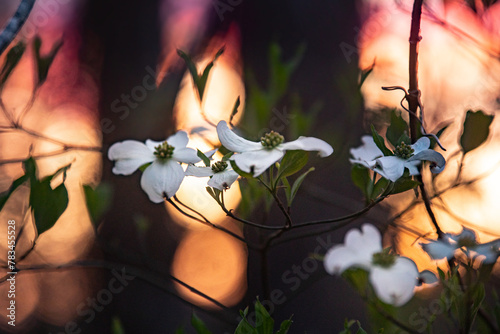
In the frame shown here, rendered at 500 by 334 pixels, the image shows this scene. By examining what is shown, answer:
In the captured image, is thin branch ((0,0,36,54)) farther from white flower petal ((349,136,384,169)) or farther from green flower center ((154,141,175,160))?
white flower petal ((349,136,384,169))

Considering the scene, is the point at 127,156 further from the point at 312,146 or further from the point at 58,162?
the point at 58,162

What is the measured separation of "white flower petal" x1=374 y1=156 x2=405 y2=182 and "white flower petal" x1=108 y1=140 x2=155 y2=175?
193 mm

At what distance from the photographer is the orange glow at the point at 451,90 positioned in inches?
21.4

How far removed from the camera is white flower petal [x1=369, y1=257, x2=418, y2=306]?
0.81 ft

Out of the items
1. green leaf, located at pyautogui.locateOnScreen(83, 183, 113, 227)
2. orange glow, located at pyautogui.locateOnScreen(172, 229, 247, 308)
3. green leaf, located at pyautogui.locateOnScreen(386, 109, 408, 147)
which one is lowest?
orange glow, located at pyautogui.locateOnScreen(172, 229, 247, 308)

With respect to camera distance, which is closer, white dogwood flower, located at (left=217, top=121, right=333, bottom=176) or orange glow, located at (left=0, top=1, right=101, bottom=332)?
white dogwood flower, located at (left=217, top=121, right=333, bottom=176)

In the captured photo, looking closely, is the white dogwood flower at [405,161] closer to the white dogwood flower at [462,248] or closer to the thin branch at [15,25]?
the white dogwood flower at [462,248]

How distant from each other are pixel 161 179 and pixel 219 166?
48mm

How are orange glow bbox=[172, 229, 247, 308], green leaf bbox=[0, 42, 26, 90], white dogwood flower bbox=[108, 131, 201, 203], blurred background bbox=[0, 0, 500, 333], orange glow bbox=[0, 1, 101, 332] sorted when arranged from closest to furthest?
white dogwood flower bbox=[108, 131, 201, 203] → green leaf bbox=[0, 42, 26, 90] → blurred background bbox=[0, 0, 500, 333] → orange glow bbox=[0, 1, 101, 332] → orange glow bbox=[172, 229, 247, 308]

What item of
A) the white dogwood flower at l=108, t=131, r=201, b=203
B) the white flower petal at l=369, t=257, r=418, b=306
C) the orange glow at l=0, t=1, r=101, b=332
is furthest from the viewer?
the orange glow at l=0, t=1, r=101, b=332

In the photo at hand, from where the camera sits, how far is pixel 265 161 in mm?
292

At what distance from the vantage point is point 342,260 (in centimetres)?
27

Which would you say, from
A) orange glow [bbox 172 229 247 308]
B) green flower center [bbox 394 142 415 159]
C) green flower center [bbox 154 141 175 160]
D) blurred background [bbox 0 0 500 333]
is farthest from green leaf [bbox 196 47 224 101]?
orange glow [bbox 172 229 247 308]

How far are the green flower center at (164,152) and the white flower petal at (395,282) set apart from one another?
7.8 inches
